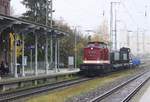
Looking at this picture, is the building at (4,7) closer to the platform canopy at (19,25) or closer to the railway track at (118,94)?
the platform canopy at (19,25)

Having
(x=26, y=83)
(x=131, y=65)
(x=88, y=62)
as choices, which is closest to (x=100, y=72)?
(x=88, y=62)

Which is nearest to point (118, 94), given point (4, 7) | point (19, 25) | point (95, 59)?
point (19, 25)

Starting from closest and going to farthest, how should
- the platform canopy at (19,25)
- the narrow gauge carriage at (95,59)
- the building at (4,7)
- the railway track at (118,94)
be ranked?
the railway track at (118,94) → the platform canopy at (19,25) → the narrow gauge carriage at (95,59) → the building at (4,7)

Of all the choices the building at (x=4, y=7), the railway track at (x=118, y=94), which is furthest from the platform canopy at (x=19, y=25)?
the building at (x=4, y=7)

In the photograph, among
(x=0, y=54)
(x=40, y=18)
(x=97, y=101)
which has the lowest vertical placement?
(x=97, y=101)

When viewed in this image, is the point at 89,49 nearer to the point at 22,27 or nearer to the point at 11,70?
the point at 11,70

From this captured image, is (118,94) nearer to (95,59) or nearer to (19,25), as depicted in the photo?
(19,25)

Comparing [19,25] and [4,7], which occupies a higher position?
[4,7]

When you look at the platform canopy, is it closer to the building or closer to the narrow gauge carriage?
the narrow gauge carriage

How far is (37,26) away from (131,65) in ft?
138

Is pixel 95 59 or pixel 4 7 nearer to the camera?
pixel 95 59

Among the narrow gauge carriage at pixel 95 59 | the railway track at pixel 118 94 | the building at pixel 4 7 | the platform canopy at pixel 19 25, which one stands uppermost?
the building at pixel 4 7

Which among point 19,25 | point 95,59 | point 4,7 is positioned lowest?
point 95,59

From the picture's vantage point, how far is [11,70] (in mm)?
40250
